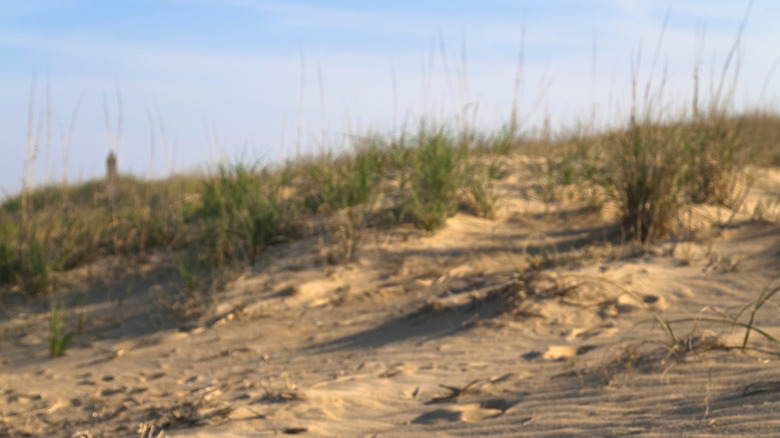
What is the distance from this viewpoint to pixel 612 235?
17.3 ft

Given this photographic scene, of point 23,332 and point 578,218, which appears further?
point 578,218

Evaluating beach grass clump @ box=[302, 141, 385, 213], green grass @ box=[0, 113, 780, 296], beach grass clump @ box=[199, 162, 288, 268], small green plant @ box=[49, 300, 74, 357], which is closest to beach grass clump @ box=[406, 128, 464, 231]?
green grass @ box=[0, 113, 780, 296]

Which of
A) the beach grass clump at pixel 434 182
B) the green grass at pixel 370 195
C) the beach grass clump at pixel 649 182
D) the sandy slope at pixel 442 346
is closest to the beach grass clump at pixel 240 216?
the green grass at pixel 370 195

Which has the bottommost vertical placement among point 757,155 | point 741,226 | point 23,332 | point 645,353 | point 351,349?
point 23,332

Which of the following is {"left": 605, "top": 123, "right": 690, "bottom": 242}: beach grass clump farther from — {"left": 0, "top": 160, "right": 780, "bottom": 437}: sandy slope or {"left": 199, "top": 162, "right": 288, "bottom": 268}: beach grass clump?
{"left": 199, "top": 162, "right": 288, "bottom": 268}: beach grass clump

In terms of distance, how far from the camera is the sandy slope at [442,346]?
2639 millimetres

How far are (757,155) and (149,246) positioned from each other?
19.9ft

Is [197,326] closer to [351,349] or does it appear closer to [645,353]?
[351,349]

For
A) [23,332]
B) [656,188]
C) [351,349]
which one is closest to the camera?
[351,349]

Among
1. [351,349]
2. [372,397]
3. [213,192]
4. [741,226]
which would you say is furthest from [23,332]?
[741,226]

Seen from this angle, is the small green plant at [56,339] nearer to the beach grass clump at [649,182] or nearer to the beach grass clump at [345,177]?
the beach grass clump at [345,177]

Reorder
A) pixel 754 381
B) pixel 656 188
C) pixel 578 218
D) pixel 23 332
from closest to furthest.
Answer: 1. pixel 754 381
2. pixel 656 188
3. pixel 23 332
4. pixel 578 218

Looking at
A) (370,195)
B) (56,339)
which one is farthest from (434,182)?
(56,339)

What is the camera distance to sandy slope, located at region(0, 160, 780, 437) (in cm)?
264
